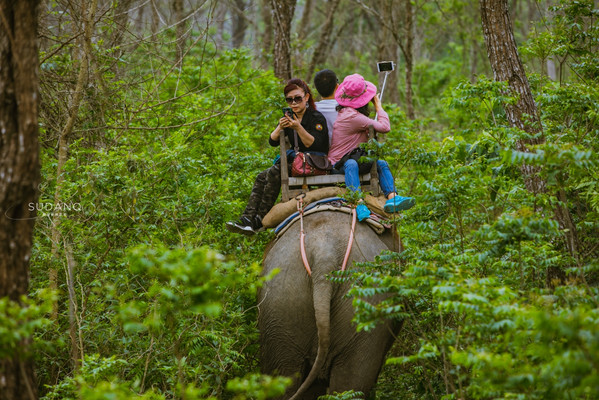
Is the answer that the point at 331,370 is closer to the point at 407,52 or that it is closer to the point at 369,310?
the point at 369,310

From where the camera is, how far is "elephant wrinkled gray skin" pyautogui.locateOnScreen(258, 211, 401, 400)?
5551 mm

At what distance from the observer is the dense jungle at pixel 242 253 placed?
3723mm

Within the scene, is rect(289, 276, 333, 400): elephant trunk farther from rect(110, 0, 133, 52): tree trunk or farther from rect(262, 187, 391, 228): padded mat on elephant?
rect(110, 0, 133, 52): tree trunk

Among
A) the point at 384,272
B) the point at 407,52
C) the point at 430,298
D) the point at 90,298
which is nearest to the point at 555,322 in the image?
the point at 384,272

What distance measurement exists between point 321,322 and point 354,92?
2464mm

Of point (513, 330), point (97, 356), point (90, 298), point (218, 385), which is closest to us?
point (513, 330)

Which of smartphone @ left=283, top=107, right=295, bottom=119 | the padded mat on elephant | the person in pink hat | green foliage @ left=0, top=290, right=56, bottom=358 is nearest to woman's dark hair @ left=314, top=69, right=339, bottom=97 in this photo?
the person in pink hat

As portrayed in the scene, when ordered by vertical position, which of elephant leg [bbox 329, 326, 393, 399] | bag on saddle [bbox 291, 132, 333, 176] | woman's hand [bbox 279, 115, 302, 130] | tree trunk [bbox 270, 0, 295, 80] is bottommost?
elephant leg [bbox 329, 326, 393, 399]

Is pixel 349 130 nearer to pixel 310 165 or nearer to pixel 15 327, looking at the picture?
pixel 310 165

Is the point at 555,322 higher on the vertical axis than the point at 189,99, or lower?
lower

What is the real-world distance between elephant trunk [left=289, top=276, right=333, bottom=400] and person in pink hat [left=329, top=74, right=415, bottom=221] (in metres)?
1.28

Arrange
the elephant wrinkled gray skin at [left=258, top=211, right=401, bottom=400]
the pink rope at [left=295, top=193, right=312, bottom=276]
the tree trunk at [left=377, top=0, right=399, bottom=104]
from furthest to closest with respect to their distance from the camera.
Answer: the tree trunk at [left=377, top=0, right=399, bottom=104]
the pink rope at [left=295, top=193, right=312, bottom=276]
the elephant wrinkled gray skin at [left=258, top=211, right=401, bottom=400]

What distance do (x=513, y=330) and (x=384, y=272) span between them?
1.68 meters

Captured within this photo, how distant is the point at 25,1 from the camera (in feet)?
12.7
